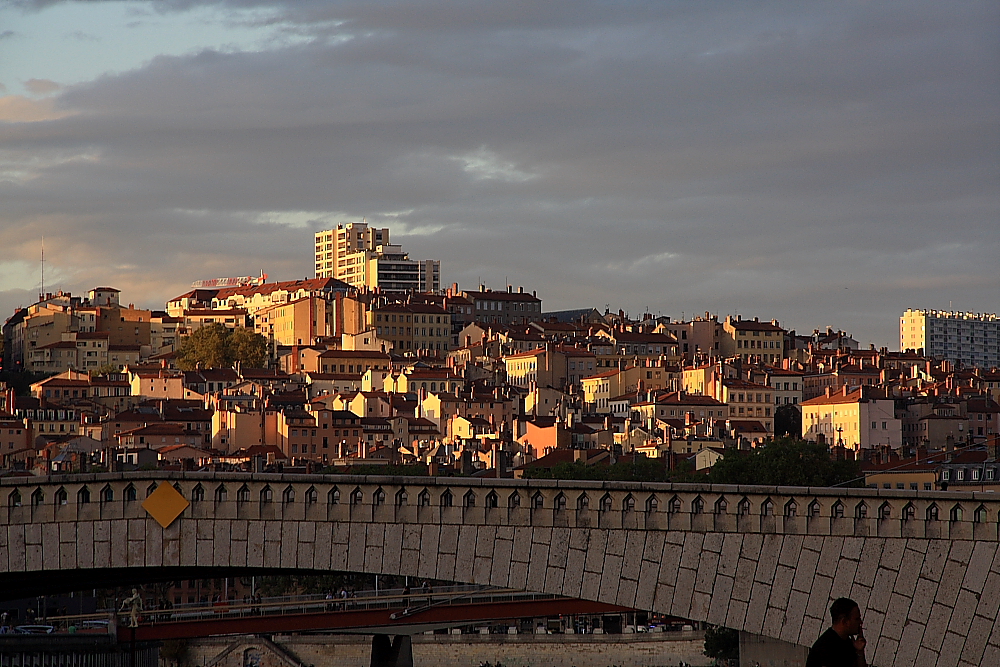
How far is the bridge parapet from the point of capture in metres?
29.2

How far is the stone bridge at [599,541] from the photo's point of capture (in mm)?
28734

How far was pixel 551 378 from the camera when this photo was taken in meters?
130

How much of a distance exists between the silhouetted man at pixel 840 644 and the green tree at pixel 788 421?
340ft

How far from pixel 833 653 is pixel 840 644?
0.08 m

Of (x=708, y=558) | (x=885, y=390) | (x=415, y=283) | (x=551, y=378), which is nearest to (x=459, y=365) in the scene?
(x=551, y=378)

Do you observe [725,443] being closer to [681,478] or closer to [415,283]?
[681,478]

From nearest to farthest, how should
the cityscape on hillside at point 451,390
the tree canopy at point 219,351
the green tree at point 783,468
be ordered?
the green tree at point 783,468
the cityscape on hillside at point 451,390
the tree canopy at point 219,351

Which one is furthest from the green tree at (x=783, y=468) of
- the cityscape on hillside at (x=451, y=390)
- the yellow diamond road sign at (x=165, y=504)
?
the yellow diamond road sign at (x=165, y=504)

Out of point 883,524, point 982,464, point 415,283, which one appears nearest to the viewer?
point 883,524

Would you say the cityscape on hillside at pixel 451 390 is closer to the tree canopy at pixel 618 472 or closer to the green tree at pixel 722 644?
the tree canopy at pixel 618 472

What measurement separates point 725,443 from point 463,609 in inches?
2079

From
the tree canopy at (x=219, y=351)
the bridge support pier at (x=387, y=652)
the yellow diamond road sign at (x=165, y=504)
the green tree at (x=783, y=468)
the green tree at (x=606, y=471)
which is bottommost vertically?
the bridge support pier at (x=387, y=652)

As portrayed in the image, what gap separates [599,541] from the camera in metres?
30.5

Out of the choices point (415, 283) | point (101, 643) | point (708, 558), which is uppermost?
point (415, 283)
